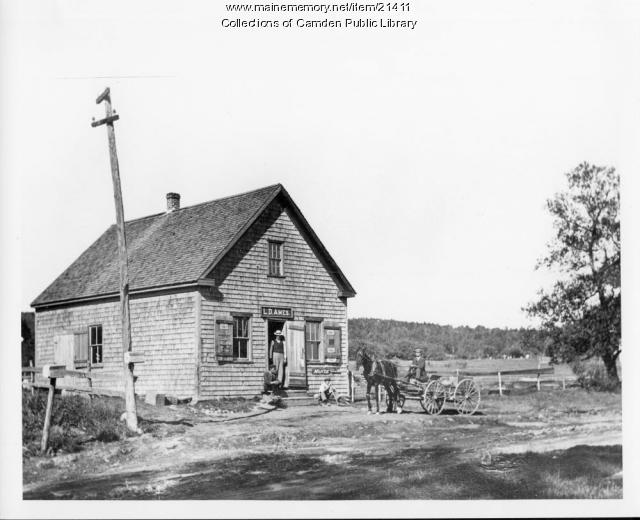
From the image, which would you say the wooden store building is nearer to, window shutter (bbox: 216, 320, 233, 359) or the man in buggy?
window shutter (bbox: 216, 320, 233, 359)

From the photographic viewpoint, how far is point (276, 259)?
18.6 m

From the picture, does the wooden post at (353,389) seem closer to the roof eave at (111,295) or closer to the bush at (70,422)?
the roof eave at (111,295)

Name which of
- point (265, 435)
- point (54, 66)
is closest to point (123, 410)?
point (265, 435)

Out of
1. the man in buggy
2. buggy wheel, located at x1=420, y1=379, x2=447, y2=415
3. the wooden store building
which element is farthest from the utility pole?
buggy wheel, located at x1=420, y1=379, x2=447, y2=415

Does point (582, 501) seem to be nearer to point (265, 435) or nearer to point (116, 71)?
point (265, 435)

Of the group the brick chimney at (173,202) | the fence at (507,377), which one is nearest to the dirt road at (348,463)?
the fence at (507,377)

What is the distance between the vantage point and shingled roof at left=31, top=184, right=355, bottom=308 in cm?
1778

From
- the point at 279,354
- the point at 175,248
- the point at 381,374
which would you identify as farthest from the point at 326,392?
the point at 175,248

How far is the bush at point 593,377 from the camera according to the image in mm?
14906

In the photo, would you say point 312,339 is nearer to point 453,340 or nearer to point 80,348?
point 453,340

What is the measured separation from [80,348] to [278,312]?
452cm

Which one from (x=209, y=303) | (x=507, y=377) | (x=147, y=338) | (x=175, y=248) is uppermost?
(x=175, y=248)

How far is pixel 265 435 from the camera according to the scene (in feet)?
50.4

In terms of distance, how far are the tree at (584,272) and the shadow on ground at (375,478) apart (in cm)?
189
